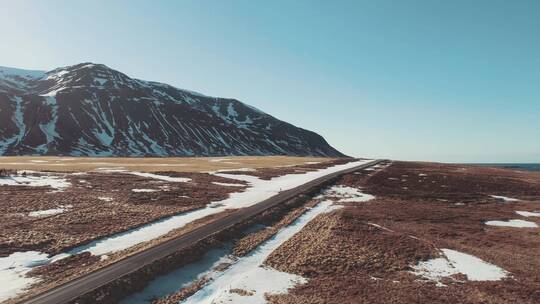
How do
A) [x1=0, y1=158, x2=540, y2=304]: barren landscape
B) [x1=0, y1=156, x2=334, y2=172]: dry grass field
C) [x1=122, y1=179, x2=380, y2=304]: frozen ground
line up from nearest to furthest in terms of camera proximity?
[x1=122, y1=179, x2=380, y2=304]: frozen ground
[x1=0, y1=158, x2=540, y2=304]: barren landscape
[x1=0, y1=156, x2=334, y2=172]: dry grass field

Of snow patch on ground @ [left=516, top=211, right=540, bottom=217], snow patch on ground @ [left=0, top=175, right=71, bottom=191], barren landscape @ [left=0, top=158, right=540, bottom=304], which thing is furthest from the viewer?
snow patch on ground @ [left=0, top=175, right=71, bottom=191]

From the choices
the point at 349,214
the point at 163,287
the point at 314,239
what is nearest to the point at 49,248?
the point at 163,287

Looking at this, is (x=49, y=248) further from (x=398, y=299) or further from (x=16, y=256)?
(x=398, y=299)

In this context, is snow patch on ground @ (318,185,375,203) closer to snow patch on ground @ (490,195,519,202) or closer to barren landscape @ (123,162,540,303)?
barren landscape @ (123,162,540,303)

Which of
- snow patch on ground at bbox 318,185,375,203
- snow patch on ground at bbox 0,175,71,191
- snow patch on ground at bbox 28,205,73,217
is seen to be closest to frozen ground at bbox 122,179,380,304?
snow patch on ground at bbox 28,205,73,217

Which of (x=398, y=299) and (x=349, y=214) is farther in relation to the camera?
(x=349, y=214)

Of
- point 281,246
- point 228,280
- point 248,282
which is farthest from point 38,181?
point 248,282

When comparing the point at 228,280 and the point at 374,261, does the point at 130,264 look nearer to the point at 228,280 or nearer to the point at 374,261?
the point at 228,280

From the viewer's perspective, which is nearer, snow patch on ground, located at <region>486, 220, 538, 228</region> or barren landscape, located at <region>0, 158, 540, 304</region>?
barren landscape, located at <region>0, 158, 540, 304</region>
